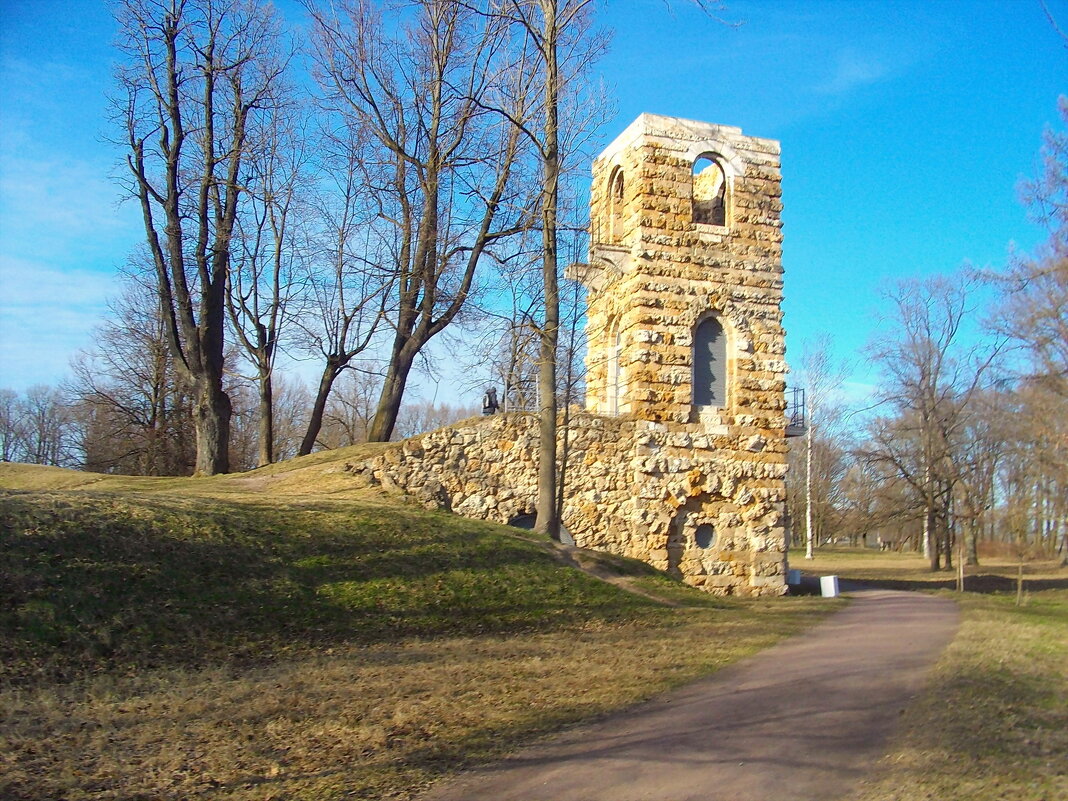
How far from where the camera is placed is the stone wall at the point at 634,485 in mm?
16281

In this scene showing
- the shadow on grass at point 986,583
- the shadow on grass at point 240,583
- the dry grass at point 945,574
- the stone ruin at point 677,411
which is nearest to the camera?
the shadow on grass at point 240,583

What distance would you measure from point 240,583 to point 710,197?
14441mm

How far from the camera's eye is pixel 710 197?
20.1m

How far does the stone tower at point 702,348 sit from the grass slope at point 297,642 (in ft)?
11.0

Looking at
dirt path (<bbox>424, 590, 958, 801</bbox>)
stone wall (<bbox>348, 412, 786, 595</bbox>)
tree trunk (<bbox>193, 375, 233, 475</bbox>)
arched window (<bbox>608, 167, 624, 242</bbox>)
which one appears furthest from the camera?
tree trunk (<bbox>193, 375, 233, 475</bbox>)

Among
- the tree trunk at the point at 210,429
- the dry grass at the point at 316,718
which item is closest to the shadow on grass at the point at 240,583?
the dry grass at the point at 316,718

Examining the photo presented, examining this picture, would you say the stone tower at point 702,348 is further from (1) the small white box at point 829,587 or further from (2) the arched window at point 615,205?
(1) the small white box at point 829,587

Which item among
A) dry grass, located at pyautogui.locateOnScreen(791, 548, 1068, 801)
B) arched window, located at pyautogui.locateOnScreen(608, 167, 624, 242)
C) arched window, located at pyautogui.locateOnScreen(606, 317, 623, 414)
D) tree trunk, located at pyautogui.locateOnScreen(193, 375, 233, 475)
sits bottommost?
dry grass, located at pyautogui.locateOnScreen(791, 548, 1068, 801)

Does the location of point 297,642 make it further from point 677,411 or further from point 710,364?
point 710,364

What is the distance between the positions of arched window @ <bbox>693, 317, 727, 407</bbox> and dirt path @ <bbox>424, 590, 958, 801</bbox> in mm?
8897

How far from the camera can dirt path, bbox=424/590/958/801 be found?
5363 mm

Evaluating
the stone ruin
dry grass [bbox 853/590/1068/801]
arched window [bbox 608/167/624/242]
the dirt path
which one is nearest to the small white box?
the stone ruin

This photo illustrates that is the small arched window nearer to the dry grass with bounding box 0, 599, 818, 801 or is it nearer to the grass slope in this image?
the grass slope

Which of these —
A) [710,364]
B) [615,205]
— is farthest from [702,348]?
[615,205]
